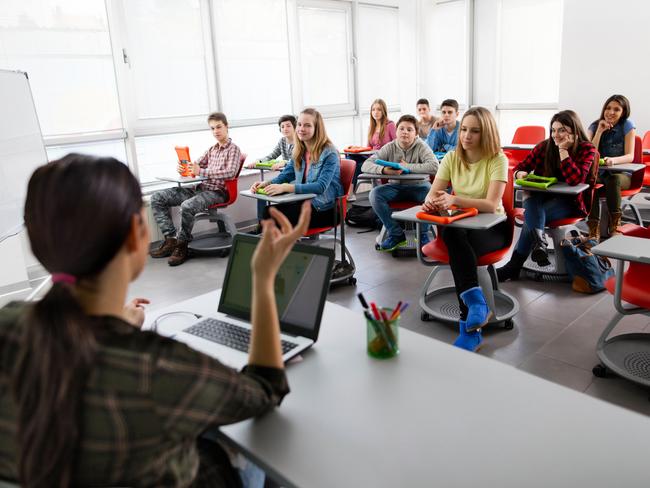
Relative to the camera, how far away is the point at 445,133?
585 centimetres

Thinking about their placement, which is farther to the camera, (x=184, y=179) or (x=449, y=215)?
(x=184, y=179)

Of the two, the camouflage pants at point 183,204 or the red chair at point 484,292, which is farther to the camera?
the camouflage pants at point 183,204

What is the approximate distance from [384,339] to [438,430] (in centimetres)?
32

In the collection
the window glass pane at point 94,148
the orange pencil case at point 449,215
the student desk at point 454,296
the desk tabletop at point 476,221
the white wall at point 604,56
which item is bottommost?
the student desk at point 454,296

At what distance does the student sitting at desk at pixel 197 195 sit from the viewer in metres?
4.98

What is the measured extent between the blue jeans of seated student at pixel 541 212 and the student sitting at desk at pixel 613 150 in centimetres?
97

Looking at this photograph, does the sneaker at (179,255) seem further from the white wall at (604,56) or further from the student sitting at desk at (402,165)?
the white wall at (604,56)

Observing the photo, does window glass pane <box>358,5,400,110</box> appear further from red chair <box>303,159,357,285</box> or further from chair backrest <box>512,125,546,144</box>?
red chair <box>303,159,357,285</box>

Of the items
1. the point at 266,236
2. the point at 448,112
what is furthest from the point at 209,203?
the point at 266,236

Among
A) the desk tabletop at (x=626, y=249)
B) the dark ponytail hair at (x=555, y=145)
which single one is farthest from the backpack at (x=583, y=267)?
the desk tabletop at (x=626, y=249)

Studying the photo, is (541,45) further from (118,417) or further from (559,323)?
(118,417)

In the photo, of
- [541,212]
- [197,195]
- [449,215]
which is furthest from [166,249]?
[541,212]

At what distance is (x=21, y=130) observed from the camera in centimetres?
304

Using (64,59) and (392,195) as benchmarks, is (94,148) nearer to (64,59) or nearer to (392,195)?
(64,59)
